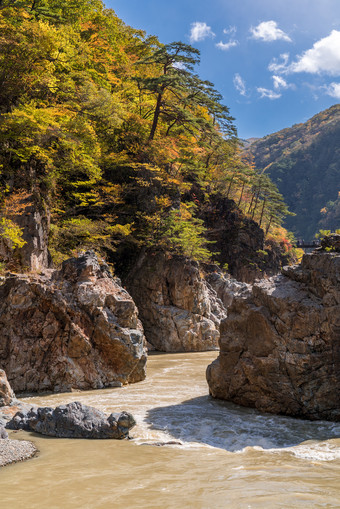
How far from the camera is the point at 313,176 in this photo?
398 feet

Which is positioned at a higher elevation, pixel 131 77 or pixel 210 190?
pixel 131 77

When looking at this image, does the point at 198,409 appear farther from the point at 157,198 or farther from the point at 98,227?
the point at 157,198

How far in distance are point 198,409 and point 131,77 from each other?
73.0ft

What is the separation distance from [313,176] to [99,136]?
112 meters

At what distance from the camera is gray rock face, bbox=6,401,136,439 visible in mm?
7195

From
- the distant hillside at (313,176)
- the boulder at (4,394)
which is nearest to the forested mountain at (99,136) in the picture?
the boulder at (4,394)

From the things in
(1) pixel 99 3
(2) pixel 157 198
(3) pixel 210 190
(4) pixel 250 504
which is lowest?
(4) pixel 250 504

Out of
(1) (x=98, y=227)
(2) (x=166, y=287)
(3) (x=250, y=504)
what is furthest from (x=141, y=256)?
(3) (x=250, y=504)

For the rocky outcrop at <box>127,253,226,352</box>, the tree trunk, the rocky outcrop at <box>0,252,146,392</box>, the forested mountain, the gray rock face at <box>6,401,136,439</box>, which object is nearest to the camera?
the gray rock face at <box>6,401,136,439</box>

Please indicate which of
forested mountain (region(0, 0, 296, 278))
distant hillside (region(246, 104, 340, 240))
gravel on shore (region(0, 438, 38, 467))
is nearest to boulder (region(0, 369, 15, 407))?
gravel on shore (region(0, 438, 38, 467))

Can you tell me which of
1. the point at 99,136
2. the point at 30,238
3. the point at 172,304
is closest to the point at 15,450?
the point at 30,238

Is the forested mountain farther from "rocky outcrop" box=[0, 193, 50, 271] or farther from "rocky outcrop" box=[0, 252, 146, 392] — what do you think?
"rocky outcrop" box=[0, 252, 146, 392]

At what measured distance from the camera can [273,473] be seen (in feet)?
17.2

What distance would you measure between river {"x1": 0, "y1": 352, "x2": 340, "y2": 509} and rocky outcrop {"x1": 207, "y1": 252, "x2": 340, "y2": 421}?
1.44 ft
